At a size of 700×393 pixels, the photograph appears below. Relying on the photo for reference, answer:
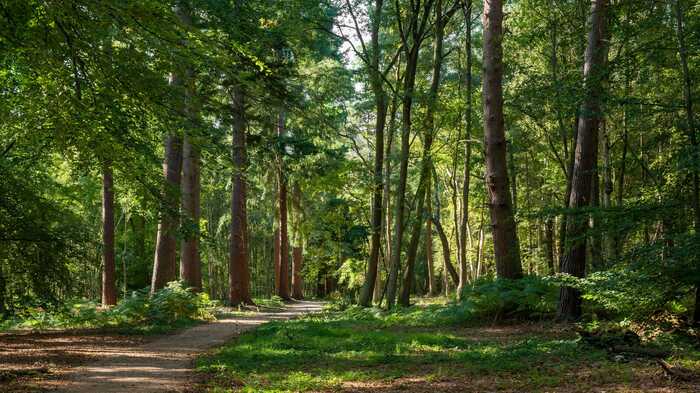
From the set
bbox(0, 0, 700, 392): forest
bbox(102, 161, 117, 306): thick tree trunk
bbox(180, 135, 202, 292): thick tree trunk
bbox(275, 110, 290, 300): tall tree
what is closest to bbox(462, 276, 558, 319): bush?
bbox(0, 0, 700, 392): forest

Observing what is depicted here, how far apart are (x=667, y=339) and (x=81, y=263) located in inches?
361

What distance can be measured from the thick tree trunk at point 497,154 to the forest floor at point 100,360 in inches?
239

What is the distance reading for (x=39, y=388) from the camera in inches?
247

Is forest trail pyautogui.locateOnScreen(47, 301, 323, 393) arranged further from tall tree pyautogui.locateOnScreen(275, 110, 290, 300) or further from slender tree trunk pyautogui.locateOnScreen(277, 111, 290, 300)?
slender tree trunk pyautogui.locateOnScreen(277, 111, 290, 300)

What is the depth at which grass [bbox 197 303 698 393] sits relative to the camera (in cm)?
588

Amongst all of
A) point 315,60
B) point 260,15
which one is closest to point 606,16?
point 260,15

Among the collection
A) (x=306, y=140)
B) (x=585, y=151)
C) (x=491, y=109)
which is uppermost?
(x=306, y=140)

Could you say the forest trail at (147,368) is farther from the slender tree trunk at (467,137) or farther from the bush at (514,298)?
the slender tree trunk at (467,137)

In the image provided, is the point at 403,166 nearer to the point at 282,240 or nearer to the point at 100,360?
the point at 100,360

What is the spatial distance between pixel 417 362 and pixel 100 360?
4.91 metres

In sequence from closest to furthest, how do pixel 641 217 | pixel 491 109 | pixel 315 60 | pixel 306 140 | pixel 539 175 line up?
pixel 641 217, pixel 491 109, pixel 306 140, pixel 315 60, pixel 539 175

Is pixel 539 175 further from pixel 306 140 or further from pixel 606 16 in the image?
pixel 606 16

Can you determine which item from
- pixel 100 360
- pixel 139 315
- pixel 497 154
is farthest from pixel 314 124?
pixel 139 315

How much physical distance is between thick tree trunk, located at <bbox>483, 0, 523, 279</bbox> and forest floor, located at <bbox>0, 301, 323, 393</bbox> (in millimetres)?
6073
